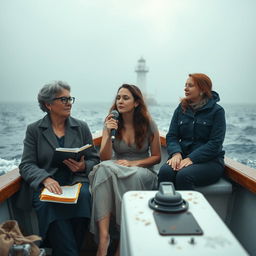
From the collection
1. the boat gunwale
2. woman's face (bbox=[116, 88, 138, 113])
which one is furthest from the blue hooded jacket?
woman's face (bbox=[116, 88, 138, 113])

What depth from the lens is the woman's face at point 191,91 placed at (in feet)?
5.95

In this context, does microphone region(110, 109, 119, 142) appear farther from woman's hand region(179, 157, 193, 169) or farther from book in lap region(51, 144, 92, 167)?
woman's hand region(179, 157, 193, 169)

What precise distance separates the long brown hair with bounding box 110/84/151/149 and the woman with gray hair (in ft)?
1.07

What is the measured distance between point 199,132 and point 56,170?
3.35ft

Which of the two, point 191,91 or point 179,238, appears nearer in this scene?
point 179,238

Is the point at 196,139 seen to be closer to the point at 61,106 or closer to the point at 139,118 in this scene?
the point at 139,118

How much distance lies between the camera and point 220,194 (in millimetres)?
1644

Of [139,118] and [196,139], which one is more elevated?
[139,118]

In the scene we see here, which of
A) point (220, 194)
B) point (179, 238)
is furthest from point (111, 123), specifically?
point (179, 238)

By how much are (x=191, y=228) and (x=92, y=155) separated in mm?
1121

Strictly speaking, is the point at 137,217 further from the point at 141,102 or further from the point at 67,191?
the point at 141,102

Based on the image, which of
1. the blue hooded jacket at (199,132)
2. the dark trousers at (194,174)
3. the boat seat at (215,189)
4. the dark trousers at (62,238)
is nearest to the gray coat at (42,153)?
the dark trousers at (62,238)

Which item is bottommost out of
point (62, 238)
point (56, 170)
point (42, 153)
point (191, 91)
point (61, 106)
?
point (62, 238)

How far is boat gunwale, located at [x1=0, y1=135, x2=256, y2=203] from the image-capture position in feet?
4.65
